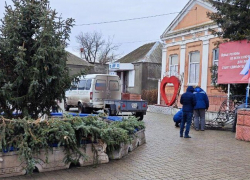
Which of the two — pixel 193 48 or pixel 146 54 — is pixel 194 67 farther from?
pixel 146 54

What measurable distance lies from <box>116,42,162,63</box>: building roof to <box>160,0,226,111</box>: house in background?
7.73m

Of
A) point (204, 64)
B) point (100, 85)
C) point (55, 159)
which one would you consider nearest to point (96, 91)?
point (100, 85)

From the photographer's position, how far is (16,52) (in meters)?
6.54

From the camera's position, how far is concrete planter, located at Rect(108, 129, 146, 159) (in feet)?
21.1

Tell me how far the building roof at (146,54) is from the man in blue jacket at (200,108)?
1912cm

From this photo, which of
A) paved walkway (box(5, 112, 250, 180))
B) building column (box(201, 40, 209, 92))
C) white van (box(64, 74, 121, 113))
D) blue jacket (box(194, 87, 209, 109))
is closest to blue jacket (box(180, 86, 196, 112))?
paved walkway (box(5, 112, 250, 180))

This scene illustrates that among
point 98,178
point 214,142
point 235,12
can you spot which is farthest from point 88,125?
point 235,12

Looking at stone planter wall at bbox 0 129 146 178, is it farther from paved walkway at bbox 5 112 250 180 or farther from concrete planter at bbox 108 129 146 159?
paved walkway at bbox 5 112 250 180

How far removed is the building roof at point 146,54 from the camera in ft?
101

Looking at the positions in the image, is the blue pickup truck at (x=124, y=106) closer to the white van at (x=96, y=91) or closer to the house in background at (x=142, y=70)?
the white van at (x=96, y=91)

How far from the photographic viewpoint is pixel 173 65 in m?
22.3

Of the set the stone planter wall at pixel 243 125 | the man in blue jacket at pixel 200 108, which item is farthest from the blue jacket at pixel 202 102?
the stone planter wall at pixel 243 125

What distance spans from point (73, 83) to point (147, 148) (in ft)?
8.39

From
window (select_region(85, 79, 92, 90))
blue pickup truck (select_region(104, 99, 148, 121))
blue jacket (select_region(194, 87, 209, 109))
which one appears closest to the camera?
blue jacket (select_region(194, 87, 209, 109))
